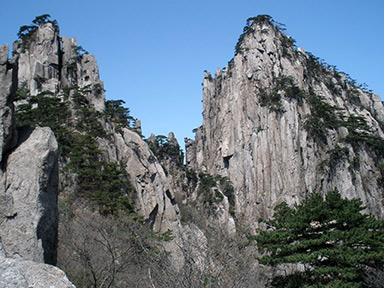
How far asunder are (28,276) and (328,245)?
45.2 ft

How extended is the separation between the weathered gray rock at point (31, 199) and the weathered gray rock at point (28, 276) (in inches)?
168

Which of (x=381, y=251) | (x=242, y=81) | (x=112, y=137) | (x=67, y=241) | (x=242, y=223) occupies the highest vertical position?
(x=242, y=81)

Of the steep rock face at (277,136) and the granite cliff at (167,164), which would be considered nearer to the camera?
the granite cliff at (167,164)

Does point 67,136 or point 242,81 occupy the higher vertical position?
point 242,81

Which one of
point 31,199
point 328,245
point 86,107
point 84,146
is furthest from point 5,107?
point 86,107

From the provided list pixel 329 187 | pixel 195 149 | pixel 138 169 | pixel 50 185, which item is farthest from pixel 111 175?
pixel 195 149

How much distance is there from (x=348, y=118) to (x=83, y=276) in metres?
44.2

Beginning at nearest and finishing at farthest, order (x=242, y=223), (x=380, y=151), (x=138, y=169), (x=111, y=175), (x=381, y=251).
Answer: (x=381, y=251) < (x=111, y=175) < (x=138, y=169) < (x=242, y=223) < (x=380, y=151)

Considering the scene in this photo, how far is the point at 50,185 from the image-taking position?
9516 millimetres

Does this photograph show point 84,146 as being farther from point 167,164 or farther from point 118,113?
point 167,164

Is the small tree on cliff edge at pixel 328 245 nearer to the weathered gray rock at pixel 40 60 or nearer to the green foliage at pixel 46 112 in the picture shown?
the green foliage at pixel 46 112

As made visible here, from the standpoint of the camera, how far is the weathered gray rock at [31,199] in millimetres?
8078

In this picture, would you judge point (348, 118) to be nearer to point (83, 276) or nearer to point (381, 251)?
point (381, 251)

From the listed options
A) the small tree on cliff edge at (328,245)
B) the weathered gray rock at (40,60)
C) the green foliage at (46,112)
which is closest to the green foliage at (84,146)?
the green foliage at (46,112)
